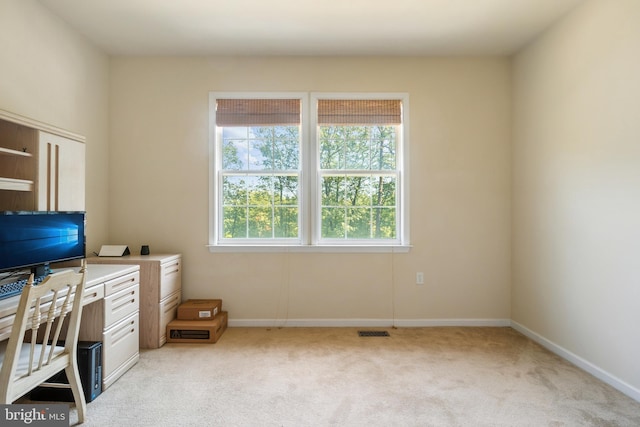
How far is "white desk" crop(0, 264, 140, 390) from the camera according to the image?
7.17ft

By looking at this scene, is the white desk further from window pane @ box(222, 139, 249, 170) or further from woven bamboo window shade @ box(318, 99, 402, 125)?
woven bamboo window shade @ box(318, 99, 402, 125)

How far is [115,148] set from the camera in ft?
11.3

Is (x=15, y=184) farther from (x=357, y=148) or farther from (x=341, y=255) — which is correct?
(x=357, y=148)

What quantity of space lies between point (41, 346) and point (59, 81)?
89.4 inches

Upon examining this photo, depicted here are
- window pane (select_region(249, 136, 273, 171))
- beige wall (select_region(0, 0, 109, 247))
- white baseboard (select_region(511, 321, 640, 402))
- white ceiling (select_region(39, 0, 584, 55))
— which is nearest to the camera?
white baseboard (select_region(511, 321, 640, 402))

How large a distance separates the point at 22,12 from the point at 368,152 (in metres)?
3.10

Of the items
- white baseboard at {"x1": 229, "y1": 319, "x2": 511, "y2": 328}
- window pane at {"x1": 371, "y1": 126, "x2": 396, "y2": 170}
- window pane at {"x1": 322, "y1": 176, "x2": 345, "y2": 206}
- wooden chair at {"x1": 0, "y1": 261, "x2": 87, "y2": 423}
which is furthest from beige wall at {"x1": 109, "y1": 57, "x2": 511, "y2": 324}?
wooden chair at {"x1": 0, "y1": 261, "x2": 87, "y2": 423}

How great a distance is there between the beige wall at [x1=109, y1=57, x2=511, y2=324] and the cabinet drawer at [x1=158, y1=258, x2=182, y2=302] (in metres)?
0.13

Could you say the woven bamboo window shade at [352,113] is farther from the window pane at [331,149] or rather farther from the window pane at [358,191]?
the window pane at [358,191]

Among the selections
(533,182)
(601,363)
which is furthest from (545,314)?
(533,182)

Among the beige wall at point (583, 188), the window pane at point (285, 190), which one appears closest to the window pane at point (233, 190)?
the window pane at point (285, 190)

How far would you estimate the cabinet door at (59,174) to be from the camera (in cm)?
222

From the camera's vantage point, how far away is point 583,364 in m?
2.54

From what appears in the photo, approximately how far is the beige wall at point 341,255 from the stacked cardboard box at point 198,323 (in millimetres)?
190
